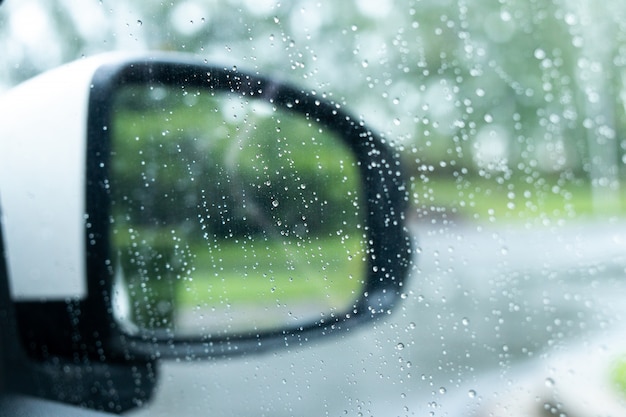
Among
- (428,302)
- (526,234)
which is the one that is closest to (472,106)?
(526,234)

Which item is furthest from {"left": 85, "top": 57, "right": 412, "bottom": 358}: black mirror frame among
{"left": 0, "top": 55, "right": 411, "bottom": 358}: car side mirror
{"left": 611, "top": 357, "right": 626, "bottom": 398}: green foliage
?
{"left": 611, "top": 357, "right": 626, "bottom": 398}: green foliage

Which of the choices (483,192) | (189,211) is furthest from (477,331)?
(189,211)

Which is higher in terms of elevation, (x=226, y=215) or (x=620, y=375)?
(x=226, y=215)

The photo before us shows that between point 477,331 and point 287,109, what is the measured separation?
1.64ft

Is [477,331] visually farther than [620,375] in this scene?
Yes

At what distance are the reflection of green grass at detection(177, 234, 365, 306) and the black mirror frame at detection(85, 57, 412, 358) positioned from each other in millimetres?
37

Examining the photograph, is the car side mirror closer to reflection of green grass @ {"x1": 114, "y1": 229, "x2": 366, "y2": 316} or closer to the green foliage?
reflection of green grass @ {"x1": 114, "y1": 229, "x2": 366, "y2": 316}

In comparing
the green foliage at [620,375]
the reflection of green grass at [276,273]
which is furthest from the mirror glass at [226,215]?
the green foliage at [620,375]

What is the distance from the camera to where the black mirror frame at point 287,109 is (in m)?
1.28

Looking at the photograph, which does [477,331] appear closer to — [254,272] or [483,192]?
[483,192]

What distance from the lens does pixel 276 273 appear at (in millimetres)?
1411

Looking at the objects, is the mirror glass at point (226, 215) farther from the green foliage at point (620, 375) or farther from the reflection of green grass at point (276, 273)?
the green foliage at point (620, 375)

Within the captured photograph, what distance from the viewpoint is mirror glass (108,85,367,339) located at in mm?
1356

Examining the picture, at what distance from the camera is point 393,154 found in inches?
50.1
